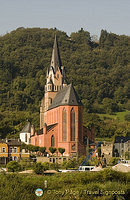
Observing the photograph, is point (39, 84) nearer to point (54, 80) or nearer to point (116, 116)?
point (116, 116)

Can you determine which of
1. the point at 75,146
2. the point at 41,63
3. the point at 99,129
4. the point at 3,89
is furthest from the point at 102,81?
the point at 75,146

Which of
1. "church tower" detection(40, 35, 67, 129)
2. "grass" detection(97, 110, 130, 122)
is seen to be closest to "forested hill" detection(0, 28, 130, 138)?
"grass" detection(97, 110, 130, 122)

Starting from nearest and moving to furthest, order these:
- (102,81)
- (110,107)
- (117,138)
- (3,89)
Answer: (117,138) < (110,107) < (3,89) < (102,81)

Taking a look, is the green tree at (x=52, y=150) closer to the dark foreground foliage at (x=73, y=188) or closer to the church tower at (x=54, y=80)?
the church tower at (x=54, y=80)

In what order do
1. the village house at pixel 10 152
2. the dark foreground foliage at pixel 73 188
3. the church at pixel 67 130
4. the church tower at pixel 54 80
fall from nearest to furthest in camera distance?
Result: the dark foreground foliage at pixel 73 188
the village house at pixel 10 152
the church at pixel 67 130
the church tower at pixel 54 80

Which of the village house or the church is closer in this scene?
the village house

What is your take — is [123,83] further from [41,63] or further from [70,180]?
[70,180]

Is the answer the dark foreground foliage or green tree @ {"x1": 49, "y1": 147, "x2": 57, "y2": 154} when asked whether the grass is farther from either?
the dark foreground foliage

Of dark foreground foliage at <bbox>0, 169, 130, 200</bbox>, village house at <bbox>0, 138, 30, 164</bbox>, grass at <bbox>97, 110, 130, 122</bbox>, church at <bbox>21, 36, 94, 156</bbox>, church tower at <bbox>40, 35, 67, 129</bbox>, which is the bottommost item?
dark foreground foliage at <bbox>0, 169, 130, 200</bbox>

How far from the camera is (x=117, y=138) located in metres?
103

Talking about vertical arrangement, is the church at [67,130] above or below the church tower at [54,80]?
below

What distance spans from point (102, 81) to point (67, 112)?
297ft

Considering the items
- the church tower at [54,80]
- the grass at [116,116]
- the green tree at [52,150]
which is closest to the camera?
the green tree at [52,150]

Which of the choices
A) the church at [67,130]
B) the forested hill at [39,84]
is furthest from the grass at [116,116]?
the church at [67,130]
